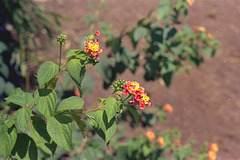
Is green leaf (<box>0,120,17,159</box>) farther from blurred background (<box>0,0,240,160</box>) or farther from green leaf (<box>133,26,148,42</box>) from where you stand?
blurred background (<box>0,0,240,160</box>)

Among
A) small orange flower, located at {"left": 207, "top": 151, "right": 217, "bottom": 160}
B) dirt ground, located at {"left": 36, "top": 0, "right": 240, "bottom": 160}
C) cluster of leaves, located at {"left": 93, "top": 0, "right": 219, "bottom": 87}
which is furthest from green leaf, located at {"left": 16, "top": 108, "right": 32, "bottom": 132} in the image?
dirt ground, located at {"left": 36, "top": 0, "right": 240, "bottom": 160}

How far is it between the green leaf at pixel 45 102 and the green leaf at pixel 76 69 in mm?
102

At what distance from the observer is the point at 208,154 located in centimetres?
211

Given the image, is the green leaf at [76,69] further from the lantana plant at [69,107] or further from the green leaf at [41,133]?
the green leaf at [41,133]

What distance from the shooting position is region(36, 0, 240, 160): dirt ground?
2916mm

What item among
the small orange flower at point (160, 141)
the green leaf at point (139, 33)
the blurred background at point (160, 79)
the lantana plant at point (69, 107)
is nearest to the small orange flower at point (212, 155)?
the small orange flower at point (160, 141)

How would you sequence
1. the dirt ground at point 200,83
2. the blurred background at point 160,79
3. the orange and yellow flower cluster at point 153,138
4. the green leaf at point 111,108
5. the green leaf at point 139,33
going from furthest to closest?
1. the dirt ground at point 200,83
2. the blurred background at point 160,79
3. the orange and yellow flower cluster at point 153,138
4. the green leaf at point 139,33
5. the green leaf at point 111,108

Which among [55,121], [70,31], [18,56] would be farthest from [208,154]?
[70,31]

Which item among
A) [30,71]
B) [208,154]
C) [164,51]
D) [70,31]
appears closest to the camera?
[164,51]

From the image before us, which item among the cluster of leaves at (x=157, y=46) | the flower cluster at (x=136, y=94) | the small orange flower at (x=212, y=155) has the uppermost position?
the cluster of leaves at (x=157, y=46)

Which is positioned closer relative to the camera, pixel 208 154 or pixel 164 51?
pixel 164 51

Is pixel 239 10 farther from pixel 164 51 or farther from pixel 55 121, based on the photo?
pixel 55 121

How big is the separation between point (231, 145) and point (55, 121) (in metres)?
2.49

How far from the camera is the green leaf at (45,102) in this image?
84cm
